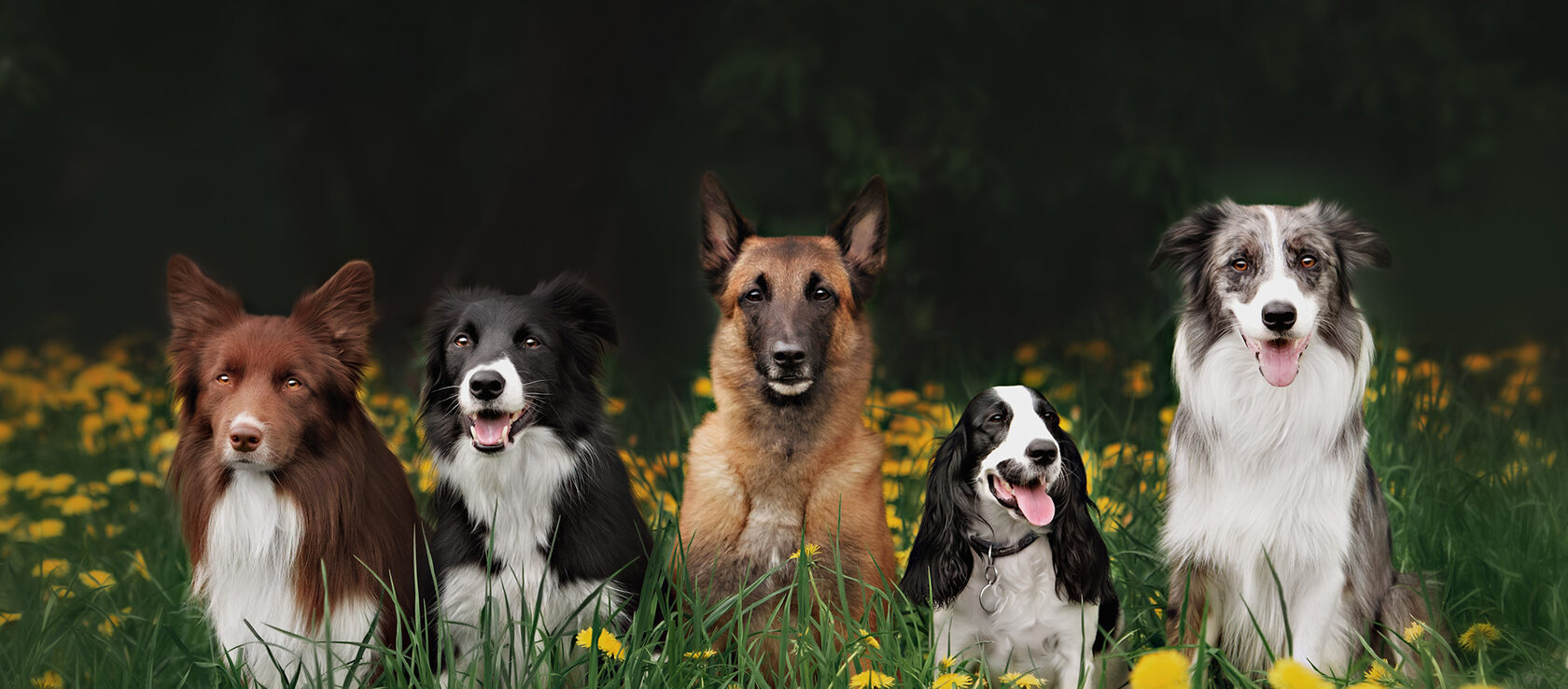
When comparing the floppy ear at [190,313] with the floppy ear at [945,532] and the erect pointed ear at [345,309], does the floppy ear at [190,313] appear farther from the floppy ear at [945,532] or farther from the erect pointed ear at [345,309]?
the floppy ear at [945,532]

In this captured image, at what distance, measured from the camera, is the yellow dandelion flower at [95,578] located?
15.3ft

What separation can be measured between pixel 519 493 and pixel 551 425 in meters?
0.21

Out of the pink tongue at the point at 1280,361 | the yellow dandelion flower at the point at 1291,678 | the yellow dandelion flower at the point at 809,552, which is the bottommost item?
the yellow dandelion flower at the point at 809,552

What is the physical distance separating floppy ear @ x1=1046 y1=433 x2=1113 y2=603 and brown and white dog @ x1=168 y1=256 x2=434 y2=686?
1765mm

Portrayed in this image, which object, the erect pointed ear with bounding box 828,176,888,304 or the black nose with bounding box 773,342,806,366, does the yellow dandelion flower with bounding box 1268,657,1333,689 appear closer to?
the black nose with bounding box 773,342,806,366

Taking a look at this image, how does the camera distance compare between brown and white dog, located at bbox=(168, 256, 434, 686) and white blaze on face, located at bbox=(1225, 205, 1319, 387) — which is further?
brown and white dog, located at bbox=(168, 256, 434, 686)

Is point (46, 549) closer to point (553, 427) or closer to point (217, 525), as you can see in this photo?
point (217, 525)

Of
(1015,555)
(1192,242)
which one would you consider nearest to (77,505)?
(1015,555)

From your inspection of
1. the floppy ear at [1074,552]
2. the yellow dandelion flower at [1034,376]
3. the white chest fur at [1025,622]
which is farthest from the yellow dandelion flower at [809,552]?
the yellow dandelion flower at [1034,376]

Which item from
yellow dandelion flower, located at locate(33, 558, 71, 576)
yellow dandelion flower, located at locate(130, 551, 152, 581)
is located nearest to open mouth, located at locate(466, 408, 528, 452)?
yellow dandelion flower, located at locate(130, 551, 152, 581)

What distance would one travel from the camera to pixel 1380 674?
326 cm

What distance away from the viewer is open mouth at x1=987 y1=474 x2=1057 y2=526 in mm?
3387

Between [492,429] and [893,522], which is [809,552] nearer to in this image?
[492,429]

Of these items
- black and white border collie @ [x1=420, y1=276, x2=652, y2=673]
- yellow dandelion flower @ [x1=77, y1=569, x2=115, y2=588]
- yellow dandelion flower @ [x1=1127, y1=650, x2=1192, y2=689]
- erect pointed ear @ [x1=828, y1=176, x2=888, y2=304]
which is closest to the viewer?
yellow dandelion flower @ [x1=1127, y1=650, x2=1192, y2=689]
